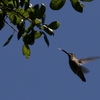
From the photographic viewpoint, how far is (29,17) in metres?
2.95

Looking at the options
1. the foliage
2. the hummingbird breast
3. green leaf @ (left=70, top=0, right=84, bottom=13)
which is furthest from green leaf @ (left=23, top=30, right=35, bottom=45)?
the hummingbird breast

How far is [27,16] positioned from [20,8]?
11 cm

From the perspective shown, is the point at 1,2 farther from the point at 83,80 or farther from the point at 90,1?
the point at 83,80

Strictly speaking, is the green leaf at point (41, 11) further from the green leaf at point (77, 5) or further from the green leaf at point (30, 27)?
the green leaf at point (77, 5)

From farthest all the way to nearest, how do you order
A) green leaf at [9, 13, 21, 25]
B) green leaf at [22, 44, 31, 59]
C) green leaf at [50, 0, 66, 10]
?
green leaf at [22, 44, 31, 59] < green leaf at [9, 13, 21, 25] < green leaf at [50, 0, 66, 10]

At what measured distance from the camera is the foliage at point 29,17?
2904 millimetres

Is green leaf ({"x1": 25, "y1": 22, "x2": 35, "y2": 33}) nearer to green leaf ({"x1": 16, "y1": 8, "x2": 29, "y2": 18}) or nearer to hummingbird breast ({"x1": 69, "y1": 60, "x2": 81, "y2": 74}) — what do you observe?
green leaf ({"x1": 16, "y1": 8, "x2": 29, "y2": 18})

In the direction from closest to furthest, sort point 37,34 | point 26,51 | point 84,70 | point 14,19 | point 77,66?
1. point 14,19
2. point 37,34
3. point 26,51
4. point 84,70
5. point 77,66

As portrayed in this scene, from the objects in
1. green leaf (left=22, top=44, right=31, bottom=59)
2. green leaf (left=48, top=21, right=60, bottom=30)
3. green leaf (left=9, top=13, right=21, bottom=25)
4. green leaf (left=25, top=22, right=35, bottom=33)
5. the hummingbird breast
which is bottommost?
the hummingbird breast

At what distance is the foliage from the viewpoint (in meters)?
2.90

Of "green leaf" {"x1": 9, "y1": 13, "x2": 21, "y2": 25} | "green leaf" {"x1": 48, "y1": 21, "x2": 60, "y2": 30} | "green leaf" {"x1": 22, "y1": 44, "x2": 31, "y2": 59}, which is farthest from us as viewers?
"green leaf" {"x1": 22, "y1": 44, "x2": 31, "y2": 59}

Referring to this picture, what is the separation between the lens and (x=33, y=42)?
10.0ft

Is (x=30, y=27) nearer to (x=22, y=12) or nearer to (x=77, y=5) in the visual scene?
(x=22, y=12)

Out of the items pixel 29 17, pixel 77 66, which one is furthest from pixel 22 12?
pixel 77 66
